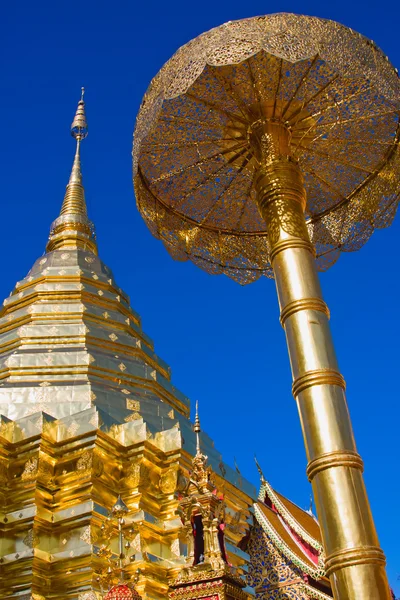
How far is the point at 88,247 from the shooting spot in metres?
14.6

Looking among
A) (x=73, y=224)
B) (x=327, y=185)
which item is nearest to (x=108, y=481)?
(x=327, y=185)

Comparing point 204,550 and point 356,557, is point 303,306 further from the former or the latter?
point 204,550

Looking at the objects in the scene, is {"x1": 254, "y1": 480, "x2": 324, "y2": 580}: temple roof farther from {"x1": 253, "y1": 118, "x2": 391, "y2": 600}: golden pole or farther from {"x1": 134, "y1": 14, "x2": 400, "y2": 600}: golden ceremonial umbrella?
{"x1": 253, "y1": 118, "x2": 391, "y2": 600}: golden pole

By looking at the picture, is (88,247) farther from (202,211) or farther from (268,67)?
(268,67)

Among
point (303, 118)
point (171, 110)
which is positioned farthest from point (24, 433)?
point (303, 118)

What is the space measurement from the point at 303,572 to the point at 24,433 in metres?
5.01

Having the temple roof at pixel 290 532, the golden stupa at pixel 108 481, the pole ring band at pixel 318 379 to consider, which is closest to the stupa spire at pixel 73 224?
the golden stupa at pixel 108 481

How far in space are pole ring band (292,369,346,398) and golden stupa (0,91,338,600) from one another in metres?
1.72

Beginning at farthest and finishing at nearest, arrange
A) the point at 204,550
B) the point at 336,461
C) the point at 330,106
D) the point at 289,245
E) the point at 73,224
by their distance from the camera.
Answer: the point at 73,224
the point at 330,106
the point at 204,550
the point at 289,245
the point at 336,461

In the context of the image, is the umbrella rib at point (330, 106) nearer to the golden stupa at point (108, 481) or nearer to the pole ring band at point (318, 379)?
the pole ring band at point (318, 379)

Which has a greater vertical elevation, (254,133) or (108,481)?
(254,133)

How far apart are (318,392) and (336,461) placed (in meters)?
0.44

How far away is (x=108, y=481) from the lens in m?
8.47

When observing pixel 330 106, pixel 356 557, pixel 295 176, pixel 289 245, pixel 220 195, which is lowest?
pixel 356 557
